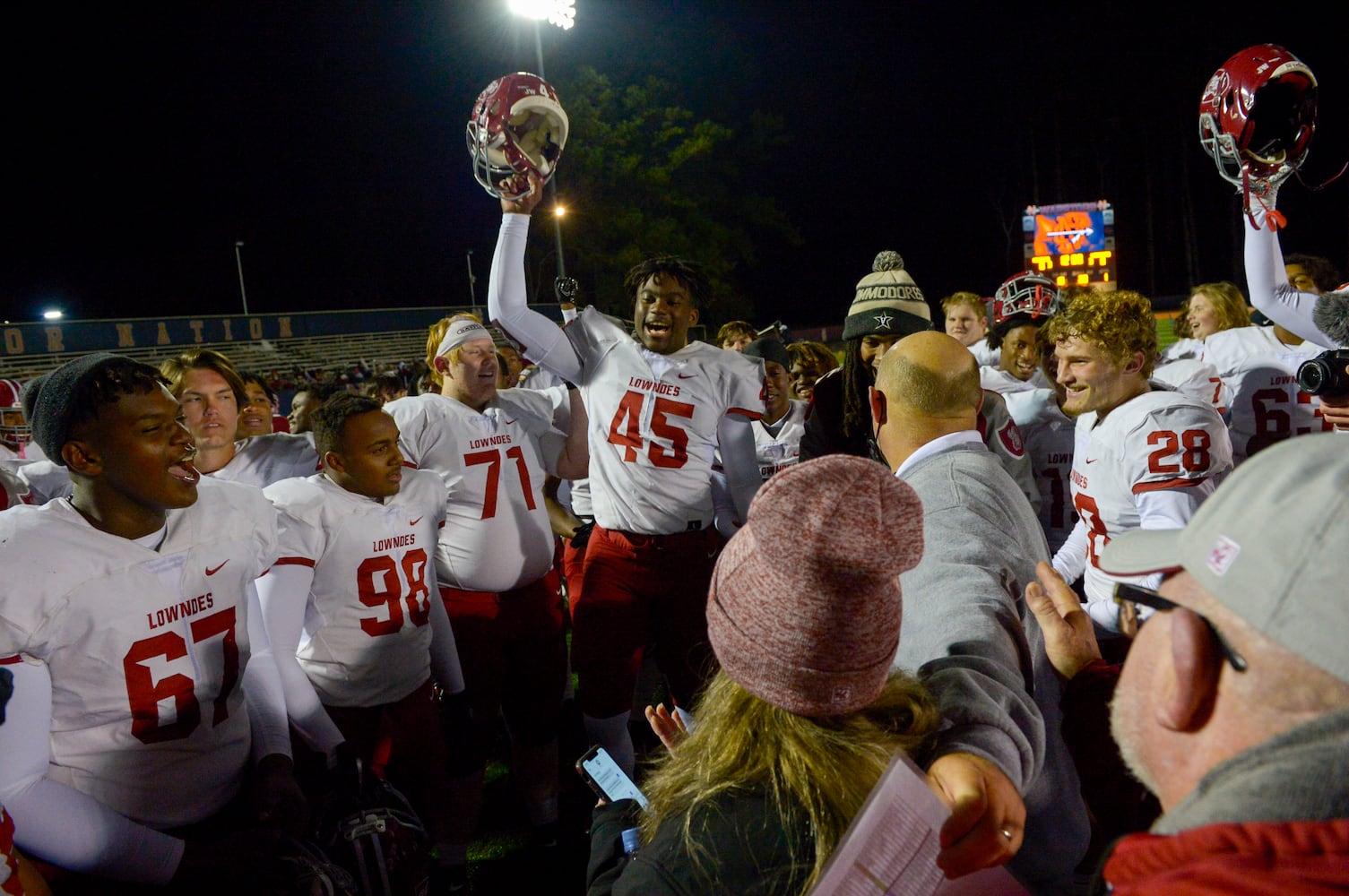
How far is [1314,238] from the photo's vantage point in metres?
27.5

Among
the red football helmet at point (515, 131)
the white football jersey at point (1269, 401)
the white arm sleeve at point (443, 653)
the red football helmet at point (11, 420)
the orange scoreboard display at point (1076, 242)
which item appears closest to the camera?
the white arm sleeve at point (443, 653)

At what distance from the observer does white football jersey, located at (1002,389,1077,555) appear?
4219 mm

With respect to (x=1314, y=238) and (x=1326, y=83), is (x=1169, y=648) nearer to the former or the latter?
(x=1326, y=83)

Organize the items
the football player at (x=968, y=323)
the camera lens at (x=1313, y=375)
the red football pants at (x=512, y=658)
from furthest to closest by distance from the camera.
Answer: the football player at (x=968, y=323) < the red football pants at (x=512, y=658) < the camera lens at (x=1313, y=375)

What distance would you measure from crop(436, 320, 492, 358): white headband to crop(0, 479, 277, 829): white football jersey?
1978 mm

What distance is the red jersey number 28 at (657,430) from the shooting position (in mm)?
4016

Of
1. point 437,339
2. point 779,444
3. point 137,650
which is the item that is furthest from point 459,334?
point 137,650

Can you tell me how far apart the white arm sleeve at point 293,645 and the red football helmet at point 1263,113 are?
4630 millimetres

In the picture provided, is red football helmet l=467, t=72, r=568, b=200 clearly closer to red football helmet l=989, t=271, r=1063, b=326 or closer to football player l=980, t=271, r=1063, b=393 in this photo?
football player l=980, t=271, r=1063, b=393

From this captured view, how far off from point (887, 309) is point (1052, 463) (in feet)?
3.92

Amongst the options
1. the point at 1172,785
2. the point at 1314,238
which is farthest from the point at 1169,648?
the point at 1314,238

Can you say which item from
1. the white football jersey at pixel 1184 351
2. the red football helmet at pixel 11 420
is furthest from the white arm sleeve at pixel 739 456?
the red football helmet at pixel 11 420

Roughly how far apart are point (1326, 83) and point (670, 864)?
1282 inches

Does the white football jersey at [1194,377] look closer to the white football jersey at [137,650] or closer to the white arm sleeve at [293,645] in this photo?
the white arm sleeve at [293,645]
